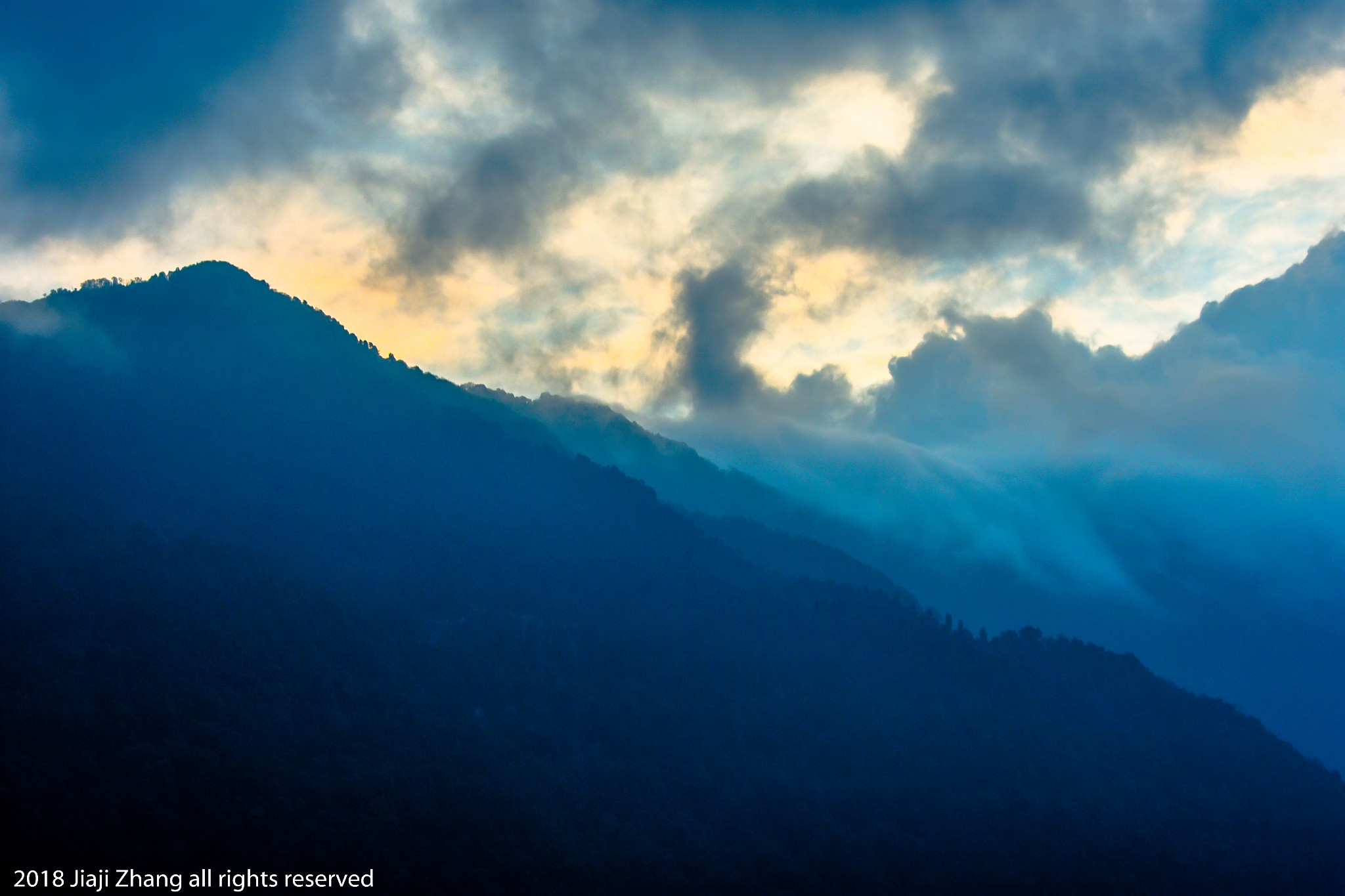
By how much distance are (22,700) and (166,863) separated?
4507 cm

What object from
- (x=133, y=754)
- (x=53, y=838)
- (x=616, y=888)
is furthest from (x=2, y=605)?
(x=616, y=888)

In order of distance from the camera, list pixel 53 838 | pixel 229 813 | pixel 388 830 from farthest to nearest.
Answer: pixel 388 830, pixel 229 813, pixel 53 838

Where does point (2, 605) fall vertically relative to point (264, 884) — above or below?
above

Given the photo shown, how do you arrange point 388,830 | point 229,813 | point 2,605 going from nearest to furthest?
point 229,813
point 388,830
point 2,605

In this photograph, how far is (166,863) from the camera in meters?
159

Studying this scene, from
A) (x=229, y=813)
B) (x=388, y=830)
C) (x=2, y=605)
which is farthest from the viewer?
(x=2, y=605)

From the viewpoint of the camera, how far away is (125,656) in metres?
190

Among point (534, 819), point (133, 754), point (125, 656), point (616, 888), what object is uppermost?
point (125, 656)

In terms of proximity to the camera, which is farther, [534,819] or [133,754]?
[534,819]

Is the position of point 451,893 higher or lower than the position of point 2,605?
lower

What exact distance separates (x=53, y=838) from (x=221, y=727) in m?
34.6

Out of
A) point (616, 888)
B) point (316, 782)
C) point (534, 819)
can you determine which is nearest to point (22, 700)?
point (316, 782)

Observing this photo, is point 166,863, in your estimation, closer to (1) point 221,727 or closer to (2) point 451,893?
(1) point 221,727

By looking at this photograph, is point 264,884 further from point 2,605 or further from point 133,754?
point 2,605
